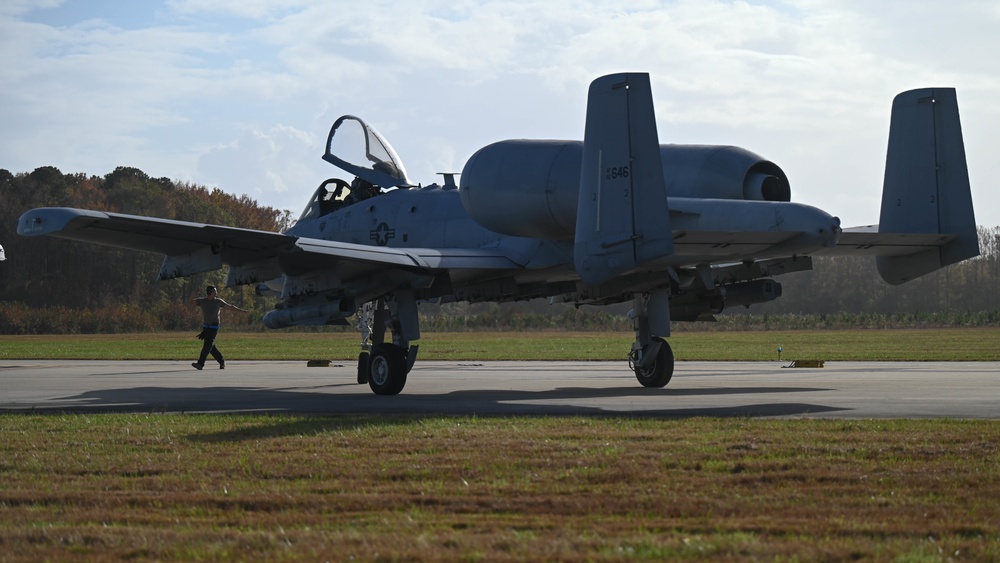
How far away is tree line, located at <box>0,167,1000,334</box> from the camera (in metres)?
67.6

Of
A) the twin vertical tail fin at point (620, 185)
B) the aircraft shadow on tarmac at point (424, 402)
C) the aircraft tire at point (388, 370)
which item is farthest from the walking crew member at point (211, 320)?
the twin vertical tail fin at point (620, 185)

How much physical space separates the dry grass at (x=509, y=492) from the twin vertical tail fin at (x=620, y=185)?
11.1 ft

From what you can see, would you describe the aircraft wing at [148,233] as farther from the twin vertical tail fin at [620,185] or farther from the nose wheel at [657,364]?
the nose wheel at [657,364]

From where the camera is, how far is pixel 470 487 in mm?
7691

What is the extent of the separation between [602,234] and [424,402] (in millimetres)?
3353

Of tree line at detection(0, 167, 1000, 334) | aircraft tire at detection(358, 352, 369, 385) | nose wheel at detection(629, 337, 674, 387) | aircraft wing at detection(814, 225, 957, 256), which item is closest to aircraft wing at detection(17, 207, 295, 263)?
aircraft tire at detection(358, 352, 369, 385)

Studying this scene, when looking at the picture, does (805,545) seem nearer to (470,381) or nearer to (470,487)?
(470,487)

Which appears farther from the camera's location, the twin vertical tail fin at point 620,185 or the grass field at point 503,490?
the twin vertical tail fin at point 620,185

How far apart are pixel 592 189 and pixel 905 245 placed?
5621mm

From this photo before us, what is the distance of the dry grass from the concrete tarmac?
275 centimetres

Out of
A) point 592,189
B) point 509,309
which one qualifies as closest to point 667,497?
point 592,189

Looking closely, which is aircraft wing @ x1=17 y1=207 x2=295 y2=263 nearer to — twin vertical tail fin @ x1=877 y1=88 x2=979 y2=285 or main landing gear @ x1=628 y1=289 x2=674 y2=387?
main landing gear @ x1=628 y1=289 x2=674 y2=387

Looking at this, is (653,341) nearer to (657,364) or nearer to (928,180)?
(657,364)

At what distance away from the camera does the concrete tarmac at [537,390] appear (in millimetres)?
13938
